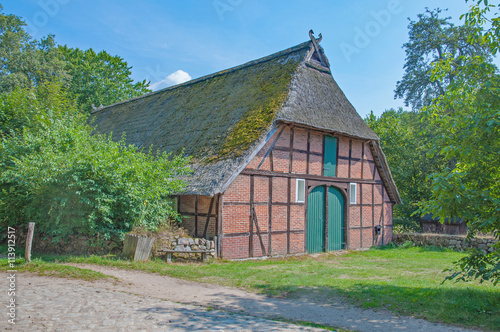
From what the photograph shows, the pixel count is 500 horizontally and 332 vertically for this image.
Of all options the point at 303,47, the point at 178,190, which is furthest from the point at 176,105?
the point at 178,190

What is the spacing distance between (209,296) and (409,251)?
11643 mm

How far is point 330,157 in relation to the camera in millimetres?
16000

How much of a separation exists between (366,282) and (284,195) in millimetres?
5462

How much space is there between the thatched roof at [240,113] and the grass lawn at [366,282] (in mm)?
2703

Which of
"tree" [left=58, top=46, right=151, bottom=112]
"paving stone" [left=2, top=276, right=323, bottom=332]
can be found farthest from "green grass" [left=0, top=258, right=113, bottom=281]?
"tree" [left=58, top=46, right=151, bottom=112]

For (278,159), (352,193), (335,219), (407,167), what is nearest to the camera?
(278,159)

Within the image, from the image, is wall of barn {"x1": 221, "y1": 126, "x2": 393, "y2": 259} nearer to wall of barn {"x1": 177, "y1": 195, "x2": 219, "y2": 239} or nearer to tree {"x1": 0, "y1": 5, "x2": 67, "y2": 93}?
wall of barn {"x1": 177, "y1": 195, "x2": 219, "y2": 239}

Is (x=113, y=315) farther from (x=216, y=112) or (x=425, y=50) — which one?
(x=425, y=50)

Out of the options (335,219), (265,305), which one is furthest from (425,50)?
(265,305)

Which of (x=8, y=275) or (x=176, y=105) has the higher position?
(x=176, y=105)

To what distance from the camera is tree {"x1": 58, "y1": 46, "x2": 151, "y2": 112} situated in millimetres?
34844

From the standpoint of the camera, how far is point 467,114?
7238 mm

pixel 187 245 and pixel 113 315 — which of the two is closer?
pixel 113 315

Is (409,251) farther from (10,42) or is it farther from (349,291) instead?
(10,42)
